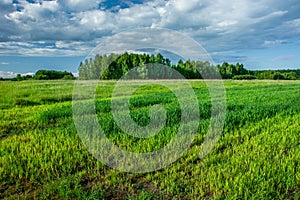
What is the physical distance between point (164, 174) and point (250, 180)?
56.3 inches

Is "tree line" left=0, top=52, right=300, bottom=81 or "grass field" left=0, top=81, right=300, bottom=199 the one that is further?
"tree line" left=0, top=52, right=300, bottom=81

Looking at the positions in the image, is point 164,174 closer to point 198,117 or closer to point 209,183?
point 209,183

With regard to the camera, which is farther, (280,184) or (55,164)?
(55,164)

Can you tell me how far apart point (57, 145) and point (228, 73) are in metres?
97.6

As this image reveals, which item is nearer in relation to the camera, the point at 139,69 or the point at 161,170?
the point at 161,170

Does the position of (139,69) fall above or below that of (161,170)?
above

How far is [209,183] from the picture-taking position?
4.14m

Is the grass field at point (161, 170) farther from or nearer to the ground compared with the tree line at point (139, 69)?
nearer to the ground

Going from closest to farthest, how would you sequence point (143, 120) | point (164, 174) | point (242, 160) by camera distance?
1. point (164, 174)
2. point (242, 160)
3. point (143, 120)

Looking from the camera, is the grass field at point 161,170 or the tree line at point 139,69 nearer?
the grass field at point 161,170

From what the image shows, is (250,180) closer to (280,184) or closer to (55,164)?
(280,184)

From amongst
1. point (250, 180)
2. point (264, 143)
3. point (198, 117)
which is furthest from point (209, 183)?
point (198, 117)

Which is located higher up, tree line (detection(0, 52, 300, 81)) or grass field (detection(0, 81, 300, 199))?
tree line (detection(0, 52, 300, 81))

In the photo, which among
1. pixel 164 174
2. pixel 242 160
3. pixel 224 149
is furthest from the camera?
pixel 224 149
